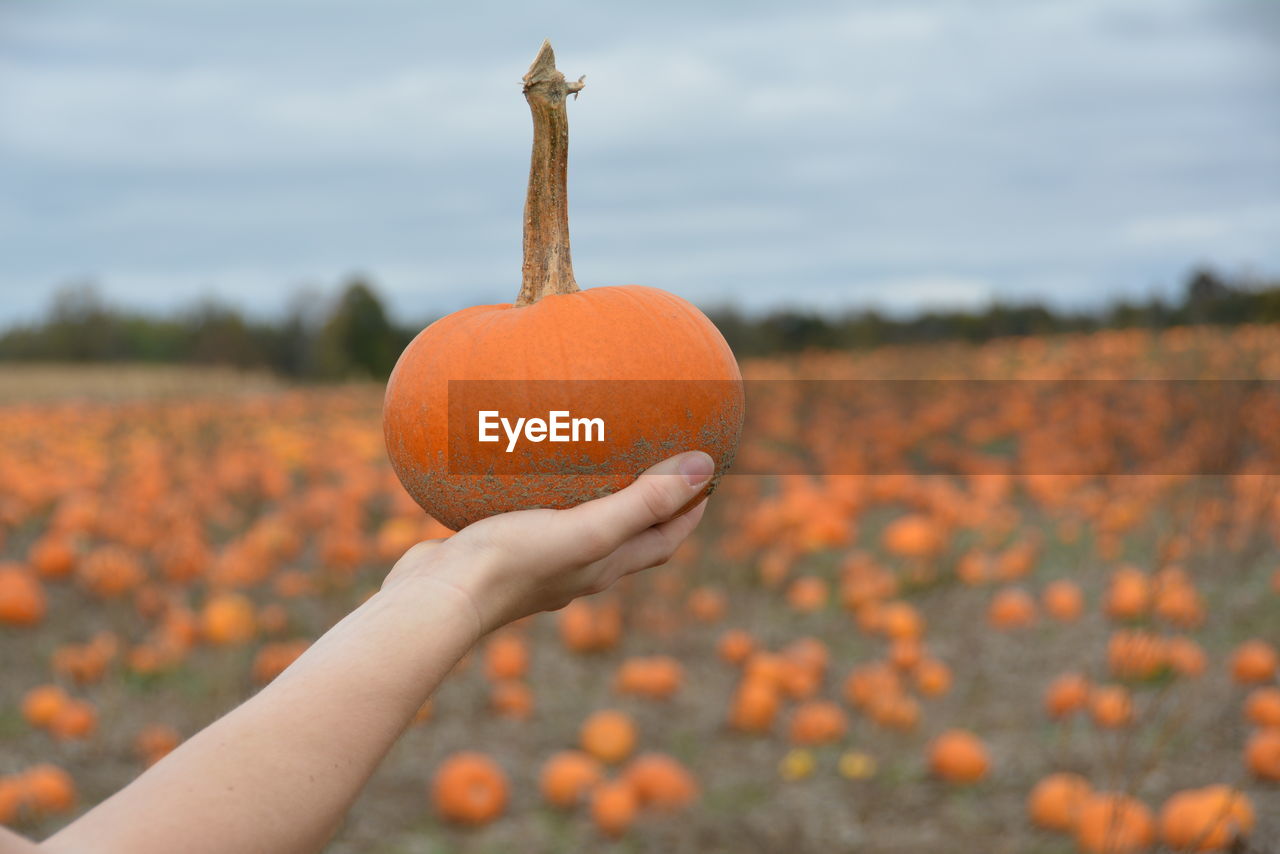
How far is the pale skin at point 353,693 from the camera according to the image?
1.20 metres

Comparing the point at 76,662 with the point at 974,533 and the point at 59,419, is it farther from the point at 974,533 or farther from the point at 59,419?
the point at 59,419

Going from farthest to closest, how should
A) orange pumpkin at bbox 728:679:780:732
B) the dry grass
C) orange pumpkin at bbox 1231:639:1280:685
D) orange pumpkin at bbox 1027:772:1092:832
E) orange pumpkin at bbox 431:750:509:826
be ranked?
the dry grass → orange pumpkin at bbox 1231:639:1280:685 → orange pumpkin at bbox 728:679:780:732 → orange pumpkin at bbox 431:750:509:826 → orange pumpkin at bbox 1027:772:1092:832

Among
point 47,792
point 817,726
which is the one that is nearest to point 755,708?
point 817,726

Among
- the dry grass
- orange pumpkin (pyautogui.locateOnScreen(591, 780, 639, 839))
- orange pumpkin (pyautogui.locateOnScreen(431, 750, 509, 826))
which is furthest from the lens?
the dry grass

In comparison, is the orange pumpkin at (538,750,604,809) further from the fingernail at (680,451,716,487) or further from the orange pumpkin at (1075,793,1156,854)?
the fingernail at (680,451,716,487)

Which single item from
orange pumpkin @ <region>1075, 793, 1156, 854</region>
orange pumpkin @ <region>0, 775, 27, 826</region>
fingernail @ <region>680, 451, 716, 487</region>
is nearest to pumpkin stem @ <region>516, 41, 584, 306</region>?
fingernail @ <region>680, 451, 716, 487</region>

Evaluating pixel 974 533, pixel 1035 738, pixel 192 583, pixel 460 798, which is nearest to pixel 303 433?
pixel 192 583

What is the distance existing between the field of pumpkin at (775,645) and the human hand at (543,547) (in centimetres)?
156

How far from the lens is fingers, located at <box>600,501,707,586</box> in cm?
188

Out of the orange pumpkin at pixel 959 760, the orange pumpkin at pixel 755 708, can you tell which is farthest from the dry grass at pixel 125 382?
the orange pumpkin at pixel 959 760

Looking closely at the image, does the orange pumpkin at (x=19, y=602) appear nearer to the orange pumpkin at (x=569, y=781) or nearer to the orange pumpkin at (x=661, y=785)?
the orange pumpkin at (x=569, y=781)

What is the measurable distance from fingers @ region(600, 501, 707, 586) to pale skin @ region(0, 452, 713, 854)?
0.03 m

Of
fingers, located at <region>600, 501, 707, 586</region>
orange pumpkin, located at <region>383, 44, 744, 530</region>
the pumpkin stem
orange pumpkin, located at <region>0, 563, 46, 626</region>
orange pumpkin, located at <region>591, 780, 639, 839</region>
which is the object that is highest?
the pumpkin stem

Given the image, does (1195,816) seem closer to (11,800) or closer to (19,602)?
(11,800)
